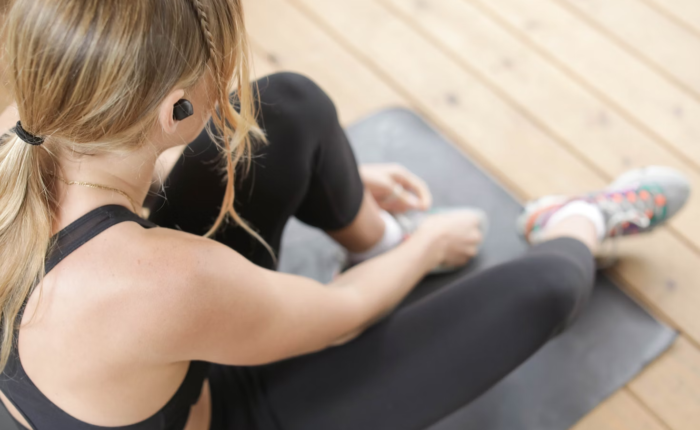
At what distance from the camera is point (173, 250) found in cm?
59

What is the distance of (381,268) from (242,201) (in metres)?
0.25

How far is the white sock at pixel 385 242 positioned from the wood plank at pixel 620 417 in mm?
474

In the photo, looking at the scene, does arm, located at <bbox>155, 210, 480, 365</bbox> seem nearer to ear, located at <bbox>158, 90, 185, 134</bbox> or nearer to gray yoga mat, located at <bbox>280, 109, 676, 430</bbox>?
ear, located at <bbox>158, 90, 185, 134</bbox>

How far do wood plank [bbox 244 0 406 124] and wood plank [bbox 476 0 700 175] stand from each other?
0.42 m

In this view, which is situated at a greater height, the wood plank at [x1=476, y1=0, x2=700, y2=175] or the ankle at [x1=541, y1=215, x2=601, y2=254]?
the wood plank at [x1=476, y1=0, x2=700, y2=175]

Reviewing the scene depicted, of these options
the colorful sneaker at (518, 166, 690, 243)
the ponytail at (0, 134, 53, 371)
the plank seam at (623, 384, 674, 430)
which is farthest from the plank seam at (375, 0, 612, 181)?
the ponytail at (0, 134, 53, 371)

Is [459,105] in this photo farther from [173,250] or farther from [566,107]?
[173,250]

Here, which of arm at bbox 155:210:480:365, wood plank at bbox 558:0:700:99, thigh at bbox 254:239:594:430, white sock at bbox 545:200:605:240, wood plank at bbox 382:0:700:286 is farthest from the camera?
wood plank at bbox 558:0:700:99

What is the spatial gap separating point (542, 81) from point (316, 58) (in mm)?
605

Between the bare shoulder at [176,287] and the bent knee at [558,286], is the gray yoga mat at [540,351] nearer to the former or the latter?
the bent knee at [558,286]

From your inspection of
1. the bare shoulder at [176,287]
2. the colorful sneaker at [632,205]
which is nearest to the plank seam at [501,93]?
the colorful sneaker at [632,205]

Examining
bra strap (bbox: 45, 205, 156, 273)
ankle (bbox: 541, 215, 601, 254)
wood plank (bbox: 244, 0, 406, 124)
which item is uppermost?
bra strap (bbox: 45, 205, 156, 273)

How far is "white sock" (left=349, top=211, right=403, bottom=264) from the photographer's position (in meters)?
1.16

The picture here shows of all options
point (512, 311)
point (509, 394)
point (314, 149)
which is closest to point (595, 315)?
point (509, 394)
